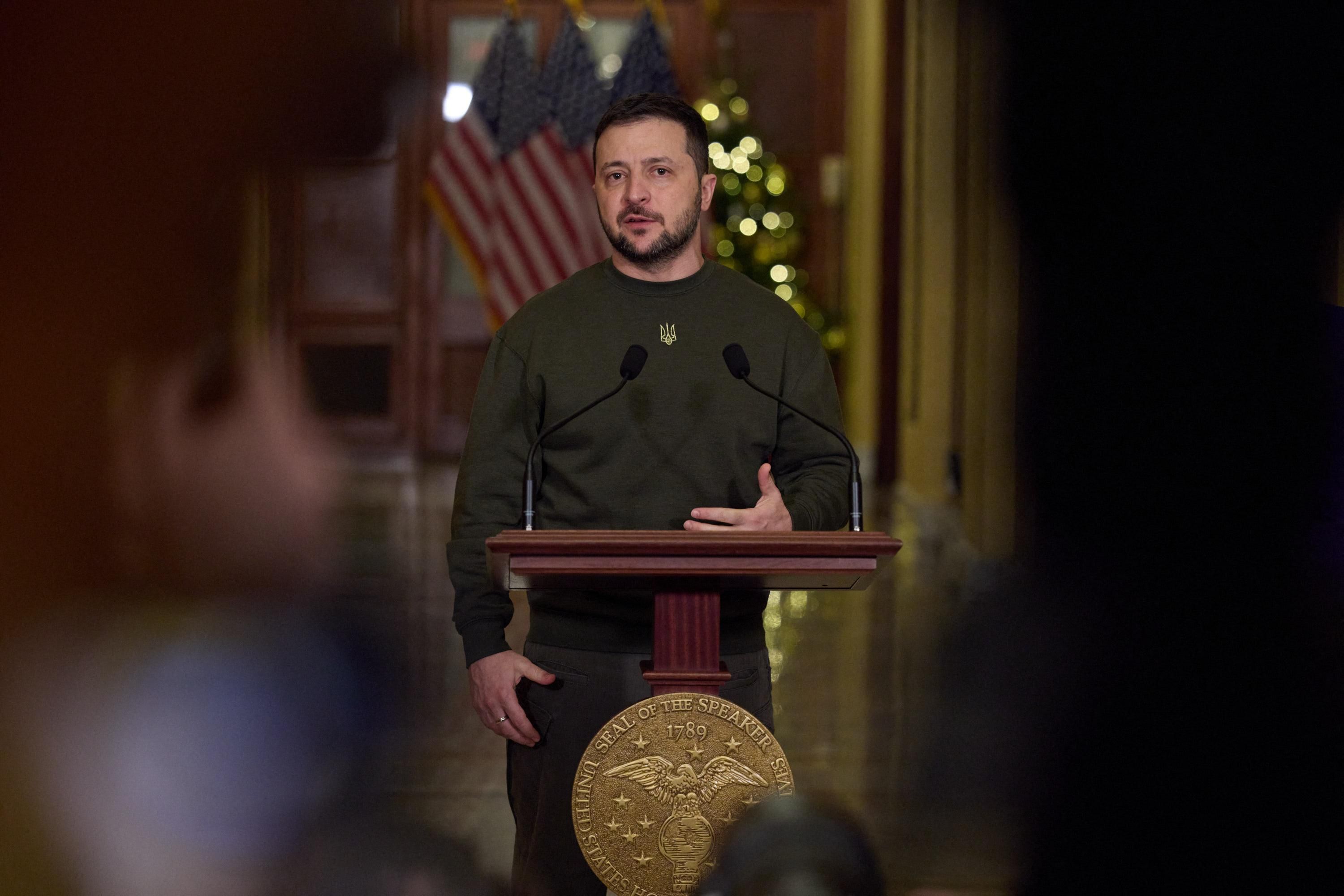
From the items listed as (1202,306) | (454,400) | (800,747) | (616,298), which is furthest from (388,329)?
(616,298)

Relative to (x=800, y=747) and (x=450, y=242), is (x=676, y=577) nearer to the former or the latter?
(x=800, y=747)

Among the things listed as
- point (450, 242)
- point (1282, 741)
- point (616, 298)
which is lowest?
point (1282, 741)

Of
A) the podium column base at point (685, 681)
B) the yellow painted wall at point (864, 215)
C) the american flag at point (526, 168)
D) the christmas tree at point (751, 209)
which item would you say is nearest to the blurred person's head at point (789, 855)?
the podium column base at point (685, 681)

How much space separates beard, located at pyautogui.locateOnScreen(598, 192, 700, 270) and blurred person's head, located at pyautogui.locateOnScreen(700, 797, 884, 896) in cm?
67

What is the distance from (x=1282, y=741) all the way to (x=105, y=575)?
3010 mm

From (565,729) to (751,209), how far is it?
837 centimetres

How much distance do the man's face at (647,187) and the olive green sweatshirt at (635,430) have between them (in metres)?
0.07

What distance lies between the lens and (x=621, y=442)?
188 centimetres

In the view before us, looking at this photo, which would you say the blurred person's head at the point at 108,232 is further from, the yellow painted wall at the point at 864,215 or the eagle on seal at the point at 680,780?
the yellow painted wall at the point at 864,215

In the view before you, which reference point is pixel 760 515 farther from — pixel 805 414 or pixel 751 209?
pixel 751 209

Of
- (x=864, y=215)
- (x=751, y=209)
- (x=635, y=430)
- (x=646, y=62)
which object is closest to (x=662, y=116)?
(x=635, y=430)

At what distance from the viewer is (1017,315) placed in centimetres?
564

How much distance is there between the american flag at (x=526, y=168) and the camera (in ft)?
30.6

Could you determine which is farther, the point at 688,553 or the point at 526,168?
the point at 526,168
